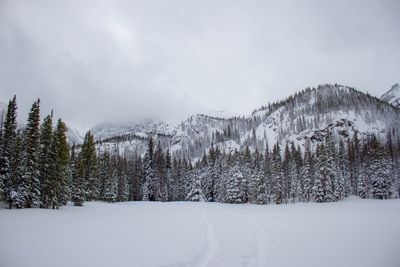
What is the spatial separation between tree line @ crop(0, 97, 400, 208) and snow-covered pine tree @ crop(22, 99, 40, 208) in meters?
0.10

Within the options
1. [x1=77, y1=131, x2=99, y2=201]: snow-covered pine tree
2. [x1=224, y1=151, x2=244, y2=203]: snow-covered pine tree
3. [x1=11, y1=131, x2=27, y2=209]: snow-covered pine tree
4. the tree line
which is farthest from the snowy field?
A: [x1=224, y1=151, x2=244, y2=203]: snow-covered pine tree

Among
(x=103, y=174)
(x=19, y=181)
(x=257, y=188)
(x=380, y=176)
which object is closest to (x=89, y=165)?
(x=103, y=174)

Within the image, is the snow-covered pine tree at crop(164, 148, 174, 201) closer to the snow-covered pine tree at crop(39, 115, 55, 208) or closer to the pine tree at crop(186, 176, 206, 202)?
the pine tree at crop(186, 176, 206, 202)

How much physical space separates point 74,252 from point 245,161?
62.7 m

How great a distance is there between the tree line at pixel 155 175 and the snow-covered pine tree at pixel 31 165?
0.10 m

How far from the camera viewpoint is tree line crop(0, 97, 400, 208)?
3222cm

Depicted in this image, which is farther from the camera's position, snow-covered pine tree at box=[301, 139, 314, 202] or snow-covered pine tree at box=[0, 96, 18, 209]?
snow-covered pine tree at box=[301, 139, 314, 202]

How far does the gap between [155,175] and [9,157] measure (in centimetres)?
3734

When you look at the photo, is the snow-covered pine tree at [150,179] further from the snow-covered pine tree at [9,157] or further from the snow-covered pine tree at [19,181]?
the snow-covered pine tree at [19,181]

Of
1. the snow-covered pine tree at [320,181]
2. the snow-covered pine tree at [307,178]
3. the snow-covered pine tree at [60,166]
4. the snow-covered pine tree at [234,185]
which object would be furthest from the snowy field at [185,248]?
the snow-covered pine tree at [307,178]

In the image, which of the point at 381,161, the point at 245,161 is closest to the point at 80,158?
the point at 245,161

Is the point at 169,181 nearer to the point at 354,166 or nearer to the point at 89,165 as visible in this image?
the point at 89,165

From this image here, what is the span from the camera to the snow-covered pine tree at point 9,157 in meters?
29.5

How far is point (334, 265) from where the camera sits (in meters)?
10.7
